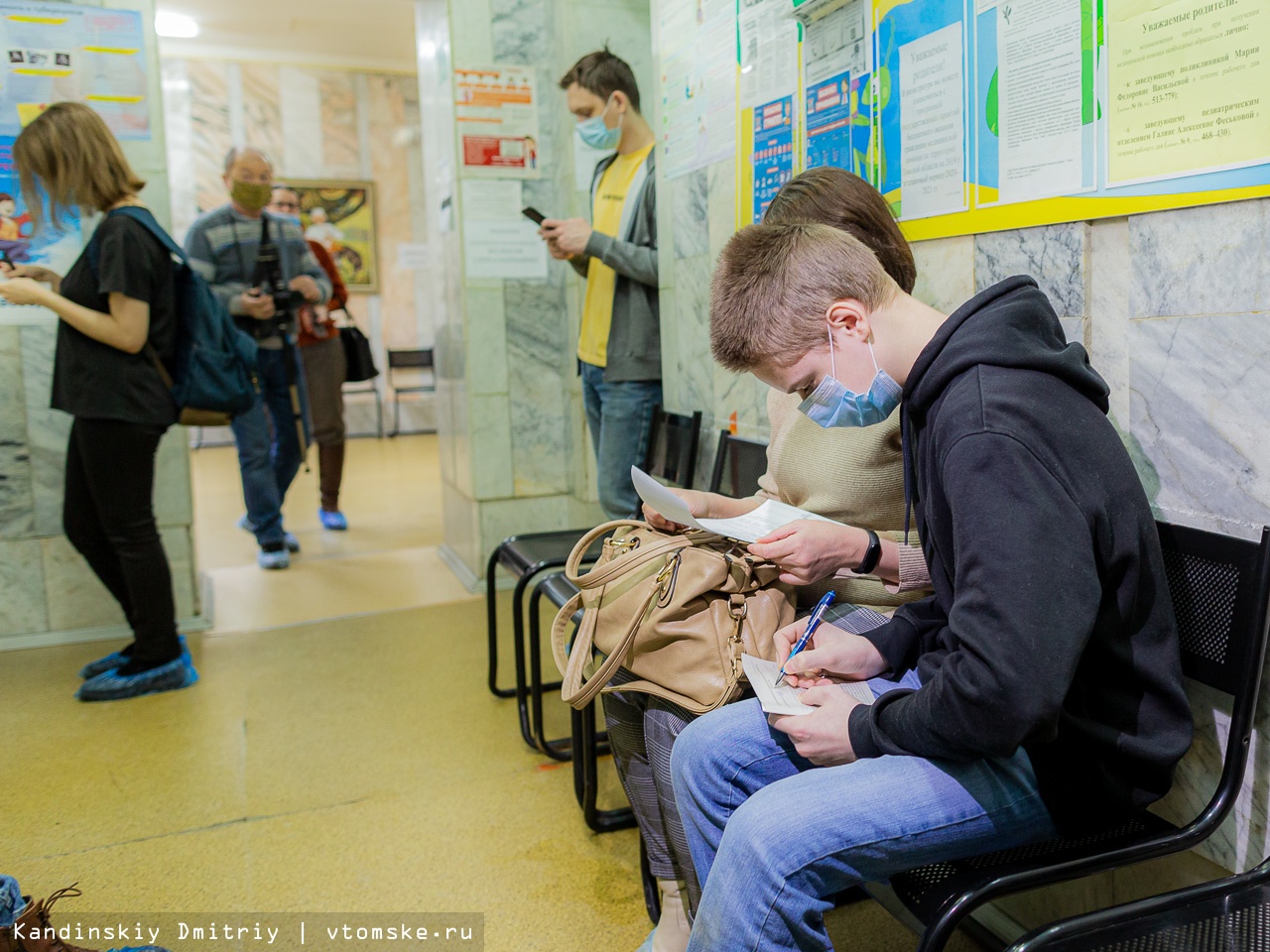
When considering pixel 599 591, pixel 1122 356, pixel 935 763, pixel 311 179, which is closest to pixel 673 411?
pixel 599 591

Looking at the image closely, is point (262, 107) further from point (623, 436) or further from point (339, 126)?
point (623, 436)

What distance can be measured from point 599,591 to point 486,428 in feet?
9.47

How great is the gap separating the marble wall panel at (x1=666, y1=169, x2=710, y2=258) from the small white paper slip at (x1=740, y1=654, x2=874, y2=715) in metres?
1.58

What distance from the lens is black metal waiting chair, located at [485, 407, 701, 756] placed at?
2.73m

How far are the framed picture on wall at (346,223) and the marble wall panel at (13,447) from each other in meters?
6.83

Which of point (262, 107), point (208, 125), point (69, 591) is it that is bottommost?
point (69, 591)

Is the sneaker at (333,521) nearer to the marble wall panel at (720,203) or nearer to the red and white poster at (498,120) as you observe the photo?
the red and white poster at (498,120)

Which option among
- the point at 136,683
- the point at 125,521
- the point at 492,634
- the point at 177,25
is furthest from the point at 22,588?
the point at 177,25

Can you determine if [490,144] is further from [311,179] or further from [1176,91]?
[311,179]

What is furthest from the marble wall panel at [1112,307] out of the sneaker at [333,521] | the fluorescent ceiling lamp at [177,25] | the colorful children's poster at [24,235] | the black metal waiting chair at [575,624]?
the fluorescent ceiling lamp at [177,25]

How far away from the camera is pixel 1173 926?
1131mm

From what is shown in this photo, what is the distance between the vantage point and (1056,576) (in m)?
1.08

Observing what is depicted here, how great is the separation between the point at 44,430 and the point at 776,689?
340 centimetres

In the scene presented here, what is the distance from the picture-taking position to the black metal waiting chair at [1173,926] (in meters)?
1.10
